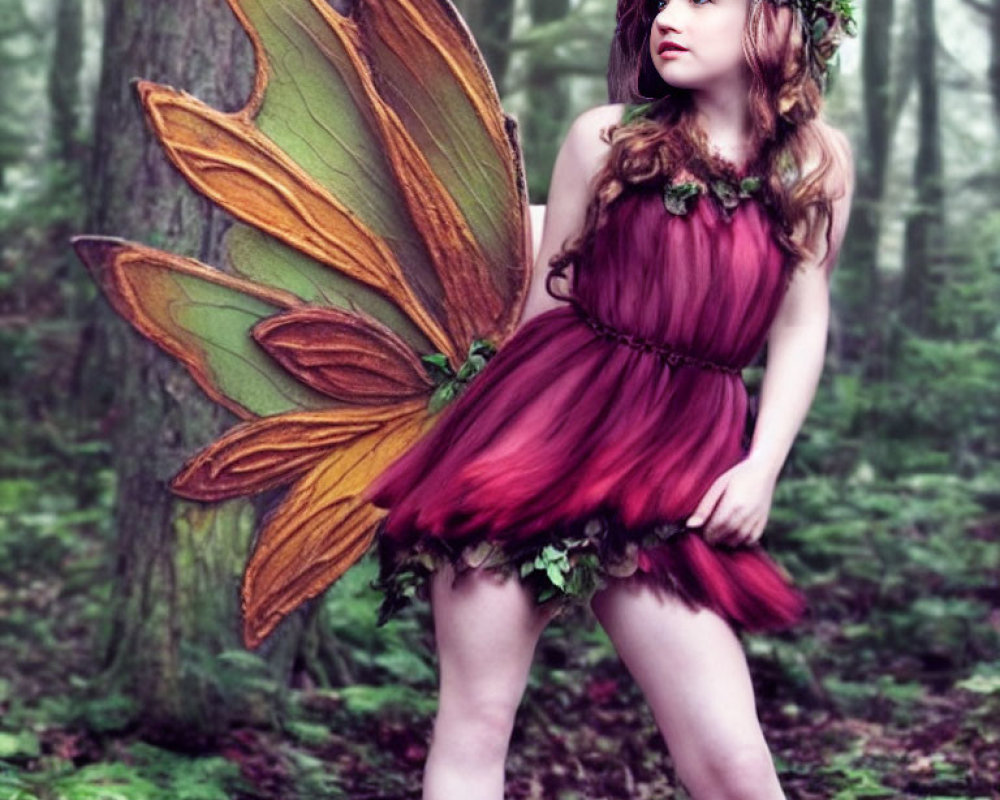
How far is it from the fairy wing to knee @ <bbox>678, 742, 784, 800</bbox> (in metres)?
0.83

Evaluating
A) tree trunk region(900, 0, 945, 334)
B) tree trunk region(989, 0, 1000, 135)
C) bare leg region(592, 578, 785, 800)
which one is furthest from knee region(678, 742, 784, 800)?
tree trunk region(989, 0, 1000, 135)

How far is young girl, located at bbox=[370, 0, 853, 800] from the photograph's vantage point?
97.2 inches

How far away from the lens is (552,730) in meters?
4.55

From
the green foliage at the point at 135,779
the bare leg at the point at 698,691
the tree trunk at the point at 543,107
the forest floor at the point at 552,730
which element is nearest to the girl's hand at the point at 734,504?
the bare leg at the point at 698,691

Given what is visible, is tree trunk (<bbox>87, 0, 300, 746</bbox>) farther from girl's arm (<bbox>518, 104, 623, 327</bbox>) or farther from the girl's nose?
the girl's nose

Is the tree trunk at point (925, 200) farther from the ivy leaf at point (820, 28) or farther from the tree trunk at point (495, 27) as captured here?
the ivy leaf at point (820, 28)

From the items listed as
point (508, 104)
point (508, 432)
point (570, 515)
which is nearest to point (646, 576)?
point (570, 515)

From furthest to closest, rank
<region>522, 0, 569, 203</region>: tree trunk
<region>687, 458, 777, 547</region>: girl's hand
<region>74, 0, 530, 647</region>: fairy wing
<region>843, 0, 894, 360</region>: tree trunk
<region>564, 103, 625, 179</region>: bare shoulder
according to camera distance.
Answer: <region>843, 0, 894, 360</region>: tree trunk
<region>522, 0, 569, 203</region>: tree trunk
<region>74, 0, 530, 647</region>: fairy wing
<region>564, 103, 625, 179</region>: bare shoulder
<region>687, 458, 777, 547</region>: girl's hand

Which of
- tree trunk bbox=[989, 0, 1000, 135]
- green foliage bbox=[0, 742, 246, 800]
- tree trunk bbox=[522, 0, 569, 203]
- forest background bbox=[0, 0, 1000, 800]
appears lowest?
green foliage bbox=[0, 742, 246, 800]

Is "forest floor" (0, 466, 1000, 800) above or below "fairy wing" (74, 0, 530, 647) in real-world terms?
below

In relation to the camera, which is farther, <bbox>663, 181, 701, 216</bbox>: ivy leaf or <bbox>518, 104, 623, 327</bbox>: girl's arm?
<bbox>518, 104, 623, 327</bbox>: girl's arm

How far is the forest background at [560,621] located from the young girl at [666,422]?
1615mm

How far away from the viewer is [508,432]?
2.56 meters

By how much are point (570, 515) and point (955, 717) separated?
9.26 ft
